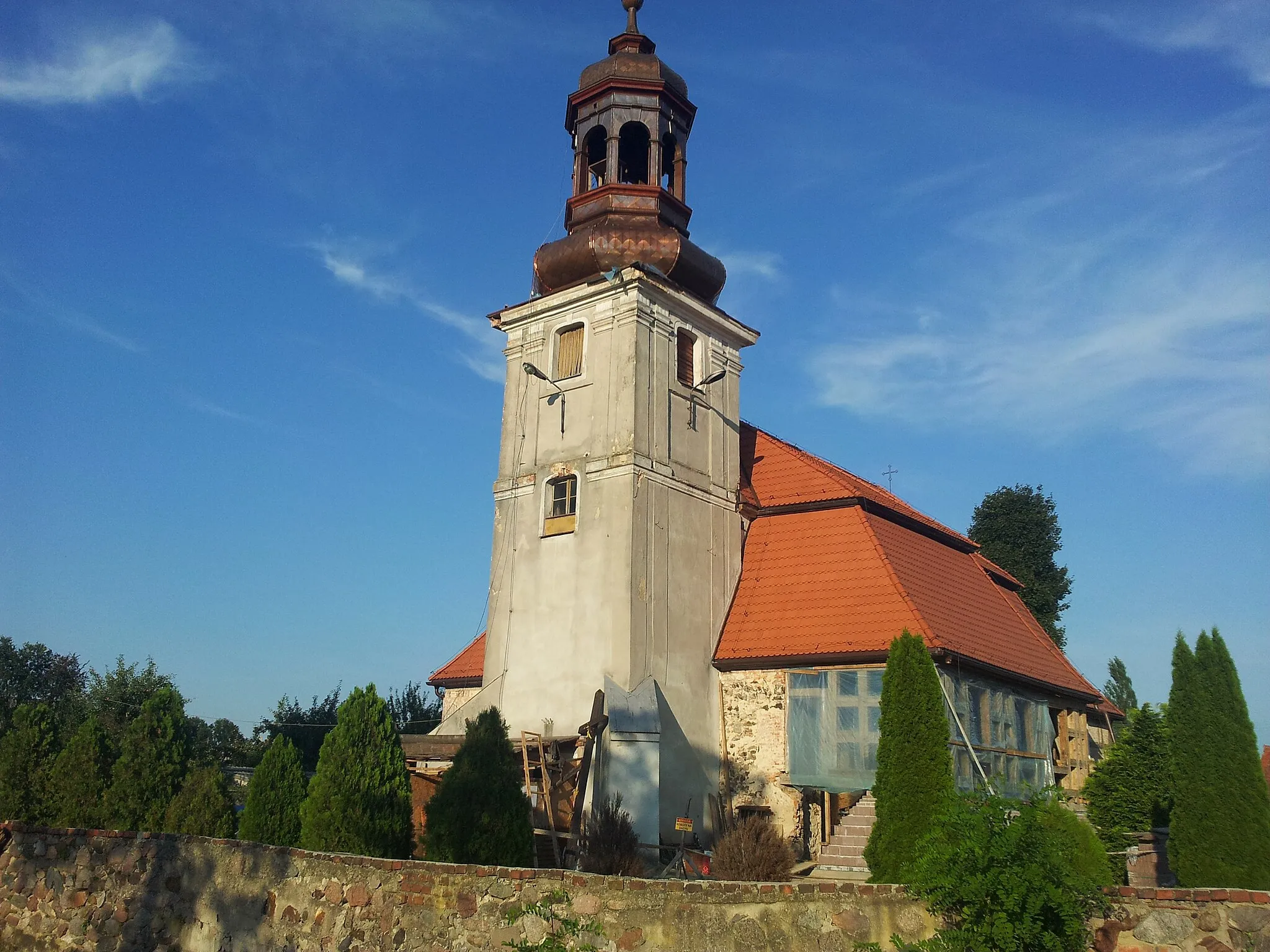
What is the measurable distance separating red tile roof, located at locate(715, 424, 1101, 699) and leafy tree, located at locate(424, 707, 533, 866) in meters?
7.14

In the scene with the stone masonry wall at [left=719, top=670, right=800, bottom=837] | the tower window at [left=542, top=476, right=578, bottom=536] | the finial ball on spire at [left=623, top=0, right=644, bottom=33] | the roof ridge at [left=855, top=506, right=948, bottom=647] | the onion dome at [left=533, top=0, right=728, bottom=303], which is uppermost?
the finial ball on spire at [left=623, top=0, right=644, bottom=33]

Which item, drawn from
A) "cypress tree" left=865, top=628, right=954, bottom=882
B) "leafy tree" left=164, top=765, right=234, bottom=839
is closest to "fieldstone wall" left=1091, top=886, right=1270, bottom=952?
"cypress tree" left=865, top=628, right=954, bottom=882

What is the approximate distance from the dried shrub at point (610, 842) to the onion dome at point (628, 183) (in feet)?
32.7

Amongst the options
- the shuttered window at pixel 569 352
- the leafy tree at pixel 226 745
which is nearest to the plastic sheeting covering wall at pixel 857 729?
the shuttered window at pixel 569 352

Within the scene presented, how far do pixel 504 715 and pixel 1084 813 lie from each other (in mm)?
11061

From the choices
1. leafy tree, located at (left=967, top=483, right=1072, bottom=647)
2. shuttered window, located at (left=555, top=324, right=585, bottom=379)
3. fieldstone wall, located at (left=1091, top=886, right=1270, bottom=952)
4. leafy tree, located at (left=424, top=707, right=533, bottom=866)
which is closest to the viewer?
fieldstone wall, located at (left=1091, top=886, right=1270, bottom=952)

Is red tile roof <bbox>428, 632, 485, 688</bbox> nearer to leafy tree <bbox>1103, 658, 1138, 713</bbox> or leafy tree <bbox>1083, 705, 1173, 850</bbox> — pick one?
leafy tree <bbox>1083, 705, 1173, 850</bbox>

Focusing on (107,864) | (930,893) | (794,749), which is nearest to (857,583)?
(794,749)

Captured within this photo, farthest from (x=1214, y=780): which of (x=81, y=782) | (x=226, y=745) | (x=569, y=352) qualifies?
(x=226, y=745)

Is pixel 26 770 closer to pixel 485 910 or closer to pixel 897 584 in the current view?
pixel 485 910

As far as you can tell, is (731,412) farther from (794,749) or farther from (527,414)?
(794,749)

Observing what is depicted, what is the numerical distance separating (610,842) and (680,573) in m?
6.04

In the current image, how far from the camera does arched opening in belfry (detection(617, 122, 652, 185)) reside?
74.0ft

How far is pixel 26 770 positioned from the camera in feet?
52.2
